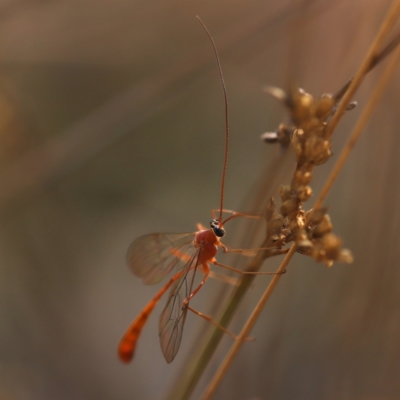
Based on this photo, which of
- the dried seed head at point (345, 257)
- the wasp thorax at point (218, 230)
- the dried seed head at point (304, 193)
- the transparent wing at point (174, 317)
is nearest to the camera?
the dried seed head at point (345, 257)

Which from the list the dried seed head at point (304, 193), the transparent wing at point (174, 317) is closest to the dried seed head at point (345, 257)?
the dried seed head at point (304, 193)

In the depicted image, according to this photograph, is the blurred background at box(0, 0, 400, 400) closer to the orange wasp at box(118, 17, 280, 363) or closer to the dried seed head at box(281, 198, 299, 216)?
the orange wasp at box(118, 17, 280, 363)

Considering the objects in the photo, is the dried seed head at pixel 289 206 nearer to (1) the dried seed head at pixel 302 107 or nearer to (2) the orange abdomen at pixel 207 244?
(1) the dried seed head at pixel 302 107

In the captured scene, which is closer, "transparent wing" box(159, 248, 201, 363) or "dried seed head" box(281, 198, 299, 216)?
"dried seed head" box(281, 198, 299, 216)

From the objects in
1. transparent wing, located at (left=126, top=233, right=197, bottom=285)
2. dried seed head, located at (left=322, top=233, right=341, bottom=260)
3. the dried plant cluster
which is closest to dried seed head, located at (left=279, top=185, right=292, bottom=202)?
the dried plant cluster

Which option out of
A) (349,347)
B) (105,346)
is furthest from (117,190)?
(349,347)

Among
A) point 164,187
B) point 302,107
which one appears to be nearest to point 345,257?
point 302,107

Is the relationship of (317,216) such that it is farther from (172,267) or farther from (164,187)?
(164,187)
